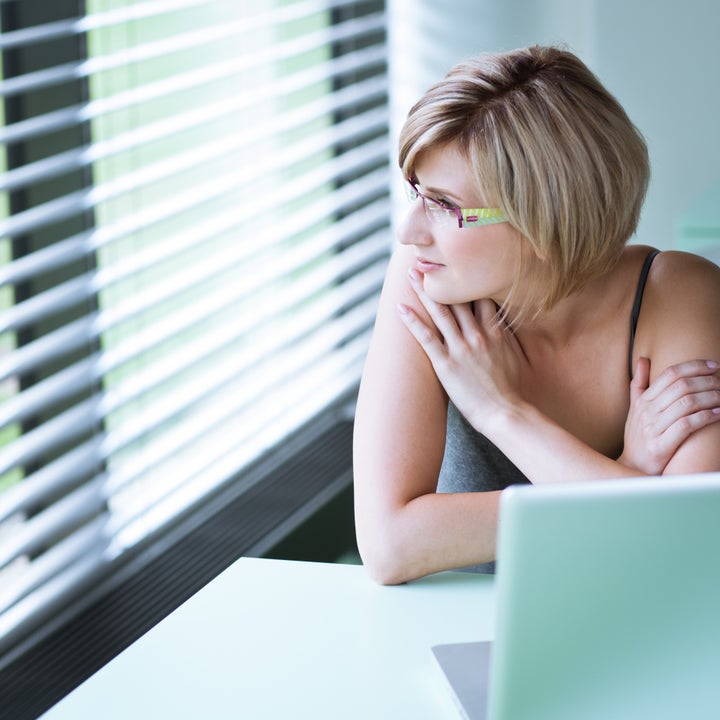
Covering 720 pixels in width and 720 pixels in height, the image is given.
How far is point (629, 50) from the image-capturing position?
3.49 m

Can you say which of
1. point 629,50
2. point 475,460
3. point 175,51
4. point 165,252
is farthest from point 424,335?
point 629,50

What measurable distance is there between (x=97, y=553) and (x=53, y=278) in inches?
22.1

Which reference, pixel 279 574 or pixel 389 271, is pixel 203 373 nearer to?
pixel 389 271

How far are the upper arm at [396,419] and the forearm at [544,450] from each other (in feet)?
0.29

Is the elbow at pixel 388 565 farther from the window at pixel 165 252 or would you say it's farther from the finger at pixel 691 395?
the window at pixel 165 252

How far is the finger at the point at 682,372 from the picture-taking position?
156 cm

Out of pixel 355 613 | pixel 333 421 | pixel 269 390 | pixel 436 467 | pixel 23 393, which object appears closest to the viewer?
pixel 355 613

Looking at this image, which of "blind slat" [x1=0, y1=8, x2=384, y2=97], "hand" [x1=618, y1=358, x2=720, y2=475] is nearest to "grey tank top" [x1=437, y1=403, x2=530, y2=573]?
"hand" [x1=618, y1=358, x2=720, y2=475]

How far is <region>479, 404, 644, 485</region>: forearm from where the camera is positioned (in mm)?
1482

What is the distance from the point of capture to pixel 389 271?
171 cm

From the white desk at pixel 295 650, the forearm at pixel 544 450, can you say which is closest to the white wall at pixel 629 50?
the forearm at pixel 544 450

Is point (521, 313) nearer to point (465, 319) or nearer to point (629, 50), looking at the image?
point (465, 319)

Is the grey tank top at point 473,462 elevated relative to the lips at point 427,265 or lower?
lower

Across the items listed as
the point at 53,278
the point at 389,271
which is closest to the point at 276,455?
the point at 53,278
